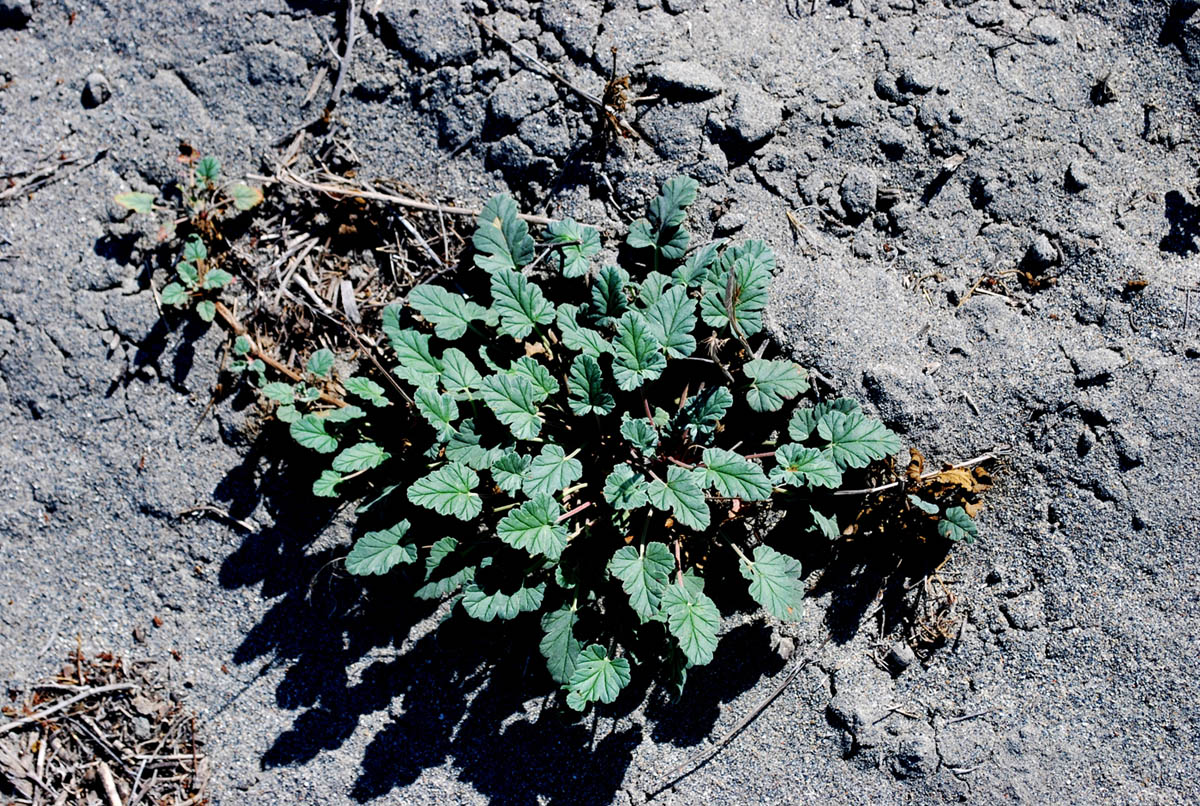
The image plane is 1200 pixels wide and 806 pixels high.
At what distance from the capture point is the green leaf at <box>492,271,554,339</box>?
112 inches

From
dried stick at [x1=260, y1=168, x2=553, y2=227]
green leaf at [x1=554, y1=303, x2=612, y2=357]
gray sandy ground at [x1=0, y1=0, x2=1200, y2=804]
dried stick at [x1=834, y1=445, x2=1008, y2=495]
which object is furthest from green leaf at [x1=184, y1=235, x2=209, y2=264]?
dried stick at [x1=834, y1=445, x2=1008, y2=495]

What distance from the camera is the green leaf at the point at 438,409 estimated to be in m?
2.81

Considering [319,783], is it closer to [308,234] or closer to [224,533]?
[224,533]

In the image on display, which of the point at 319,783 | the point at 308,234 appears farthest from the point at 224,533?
the point at 308,234

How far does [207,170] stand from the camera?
3.15 metres

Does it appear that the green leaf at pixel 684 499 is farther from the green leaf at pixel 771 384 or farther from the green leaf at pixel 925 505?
the green leaf at pixel 925 505

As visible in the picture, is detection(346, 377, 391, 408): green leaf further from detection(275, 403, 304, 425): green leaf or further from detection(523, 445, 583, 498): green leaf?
detection(523, 445, 583, 498): green leaf

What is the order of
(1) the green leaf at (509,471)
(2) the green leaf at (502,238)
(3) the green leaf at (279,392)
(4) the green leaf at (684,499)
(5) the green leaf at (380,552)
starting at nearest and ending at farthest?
(4) the green leaf at (684,499), (1) the green leaf at (509,471), (5) the green leaf at (380,552), (2) the green leaf at (502,238), (3) the green leaf at (279,392)

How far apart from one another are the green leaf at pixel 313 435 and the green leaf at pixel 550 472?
758 millimetres

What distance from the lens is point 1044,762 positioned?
114 inches

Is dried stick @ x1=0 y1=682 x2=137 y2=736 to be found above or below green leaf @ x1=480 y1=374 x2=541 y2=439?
below

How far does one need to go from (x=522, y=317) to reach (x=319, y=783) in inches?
74.5

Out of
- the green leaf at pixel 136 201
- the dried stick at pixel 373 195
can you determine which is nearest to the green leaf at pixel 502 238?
the dried stick at pixel 373 195

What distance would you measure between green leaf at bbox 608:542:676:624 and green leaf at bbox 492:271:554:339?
0.84 meters
